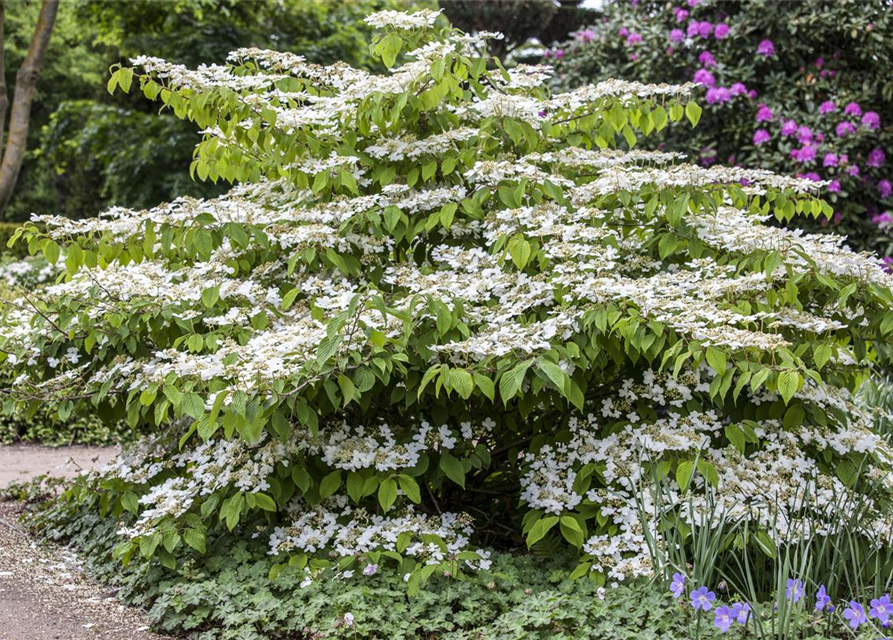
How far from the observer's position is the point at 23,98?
270 inches

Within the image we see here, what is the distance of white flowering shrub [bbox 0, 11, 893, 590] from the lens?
109 inches

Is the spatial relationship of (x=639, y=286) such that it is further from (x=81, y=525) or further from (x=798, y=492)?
(x=81, y=525)

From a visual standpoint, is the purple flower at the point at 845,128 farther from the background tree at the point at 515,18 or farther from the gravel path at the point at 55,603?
the background tree at the point at 515,18

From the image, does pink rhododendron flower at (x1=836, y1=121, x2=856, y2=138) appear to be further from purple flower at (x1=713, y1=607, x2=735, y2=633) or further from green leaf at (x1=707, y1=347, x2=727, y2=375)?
purple flower at (x1=713, y1=607, x2=735, y2=633)

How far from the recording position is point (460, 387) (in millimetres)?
2588

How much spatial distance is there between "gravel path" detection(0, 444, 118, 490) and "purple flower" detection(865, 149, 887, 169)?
6136 mm

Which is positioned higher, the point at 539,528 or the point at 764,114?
the point at 764,114

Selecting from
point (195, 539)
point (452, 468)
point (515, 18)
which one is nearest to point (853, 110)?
point (452, 468)

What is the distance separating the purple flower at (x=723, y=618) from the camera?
232cm

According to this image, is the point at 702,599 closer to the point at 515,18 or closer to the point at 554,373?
the point at 554,373

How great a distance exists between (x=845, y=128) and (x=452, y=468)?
5.50 meters

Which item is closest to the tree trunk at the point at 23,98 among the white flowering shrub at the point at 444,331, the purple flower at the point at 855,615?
the white flowering shrub at the point at 444,331

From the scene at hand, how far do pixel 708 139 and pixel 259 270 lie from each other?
5.43m

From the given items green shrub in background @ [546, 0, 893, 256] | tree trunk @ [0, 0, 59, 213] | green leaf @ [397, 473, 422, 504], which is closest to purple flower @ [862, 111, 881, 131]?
green shrub in background @ [546, 0, 893, 256]
